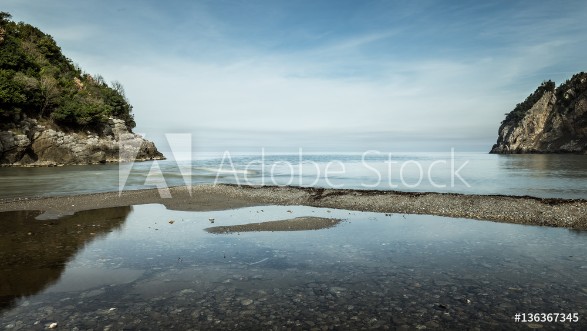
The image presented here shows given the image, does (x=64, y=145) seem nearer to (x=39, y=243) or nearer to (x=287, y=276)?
(x=39, y=243)

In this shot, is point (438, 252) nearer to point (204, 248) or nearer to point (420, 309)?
point (420, 309)

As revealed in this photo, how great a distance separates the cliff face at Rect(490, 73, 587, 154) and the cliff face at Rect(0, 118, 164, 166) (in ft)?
477

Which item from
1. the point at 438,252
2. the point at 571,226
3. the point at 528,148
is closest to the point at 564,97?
the point at 528,148

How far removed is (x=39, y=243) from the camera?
12945mm

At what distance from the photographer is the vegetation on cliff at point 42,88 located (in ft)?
192

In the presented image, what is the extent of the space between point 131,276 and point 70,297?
179 cm

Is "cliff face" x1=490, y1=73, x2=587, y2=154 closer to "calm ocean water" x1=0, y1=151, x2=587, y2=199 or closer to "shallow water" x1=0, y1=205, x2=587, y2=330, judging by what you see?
"calm ocean water" x1=0, y1=151, x2=587, y2=199

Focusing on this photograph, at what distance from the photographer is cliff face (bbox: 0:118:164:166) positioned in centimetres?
5681

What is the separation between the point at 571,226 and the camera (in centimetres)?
1641

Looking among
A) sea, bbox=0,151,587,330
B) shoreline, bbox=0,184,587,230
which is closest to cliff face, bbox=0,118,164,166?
shoreline, bbox=0,184,587,230

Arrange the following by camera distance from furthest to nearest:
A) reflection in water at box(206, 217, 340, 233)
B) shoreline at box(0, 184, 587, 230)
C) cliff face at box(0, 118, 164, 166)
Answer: cliff face at box(0, 118, 164, 166) < shoreline at box(0, 184, 587, 230) < reflection in water at box(206, 217, 340, 233)

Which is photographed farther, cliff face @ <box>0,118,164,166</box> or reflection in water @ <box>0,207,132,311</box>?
cliff face @ <box>0,118,164,166</box>

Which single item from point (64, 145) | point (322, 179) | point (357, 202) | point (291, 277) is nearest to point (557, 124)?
point (322, 179)

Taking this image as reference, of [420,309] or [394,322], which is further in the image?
[420,309]
